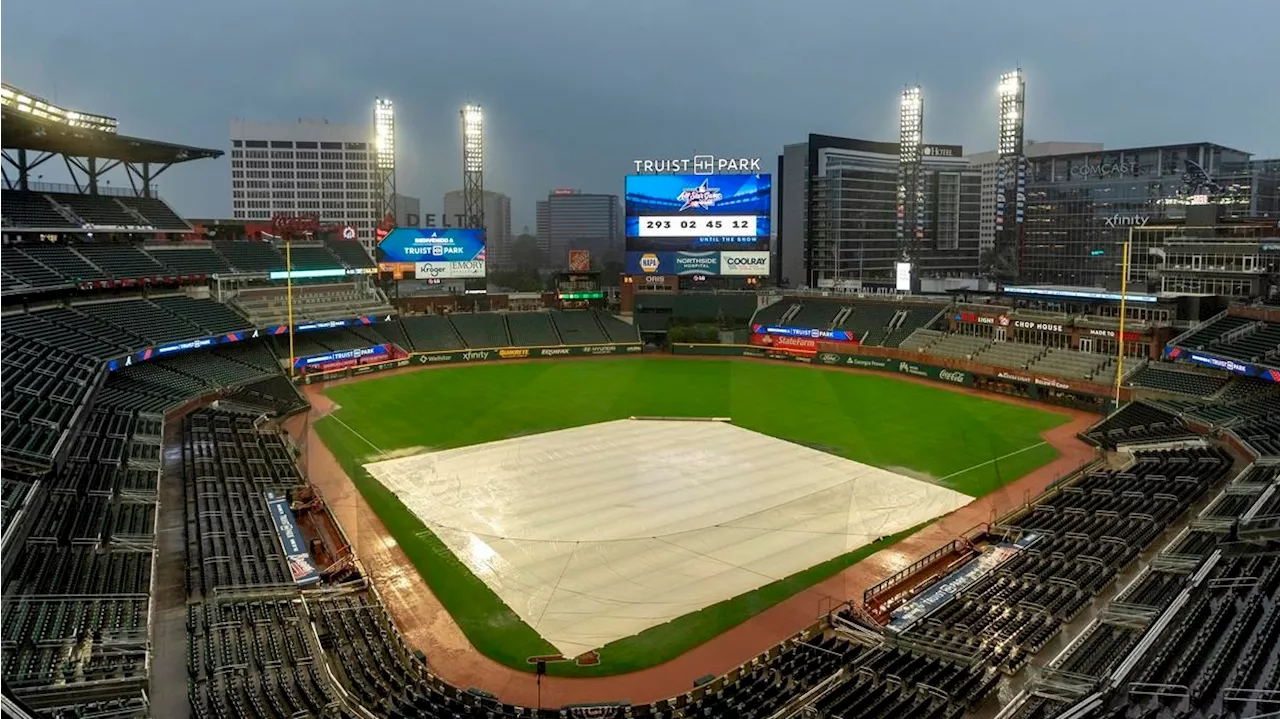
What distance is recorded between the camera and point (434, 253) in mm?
62219

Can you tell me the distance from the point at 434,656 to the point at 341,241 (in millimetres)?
51196

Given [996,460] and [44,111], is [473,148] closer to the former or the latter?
[44,111]

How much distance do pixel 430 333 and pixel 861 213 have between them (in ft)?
194

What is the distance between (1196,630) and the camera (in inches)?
588

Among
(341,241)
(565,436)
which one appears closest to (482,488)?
(565,436)

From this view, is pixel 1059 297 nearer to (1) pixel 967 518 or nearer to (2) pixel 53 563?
(1) pixel 967 518

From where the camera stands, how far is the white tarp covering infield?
19.9m

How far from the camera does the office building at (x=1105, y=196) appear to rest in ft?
251

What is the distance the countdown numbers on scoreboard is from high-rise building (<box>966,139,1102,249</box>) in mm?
68368

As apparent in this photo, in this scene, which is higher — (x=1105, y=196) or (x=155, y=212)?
(x=1105, y=196)

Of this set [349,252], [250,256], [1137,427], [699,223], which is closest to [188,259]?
[250,256]

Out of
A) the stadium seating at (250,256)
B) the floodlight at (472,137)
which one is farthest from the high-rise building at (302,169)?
the stadium seating at (250,256)

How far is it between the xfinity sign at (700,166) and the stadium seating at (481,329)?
15831mm

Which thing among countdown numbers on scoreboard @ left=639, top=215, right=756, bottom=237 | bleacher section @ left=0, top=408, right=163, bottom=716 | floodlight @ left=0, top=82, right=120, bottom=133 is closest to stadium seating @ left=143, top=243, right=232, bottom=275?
floodlight @ left=0, top=82, right=120, bottom=133
